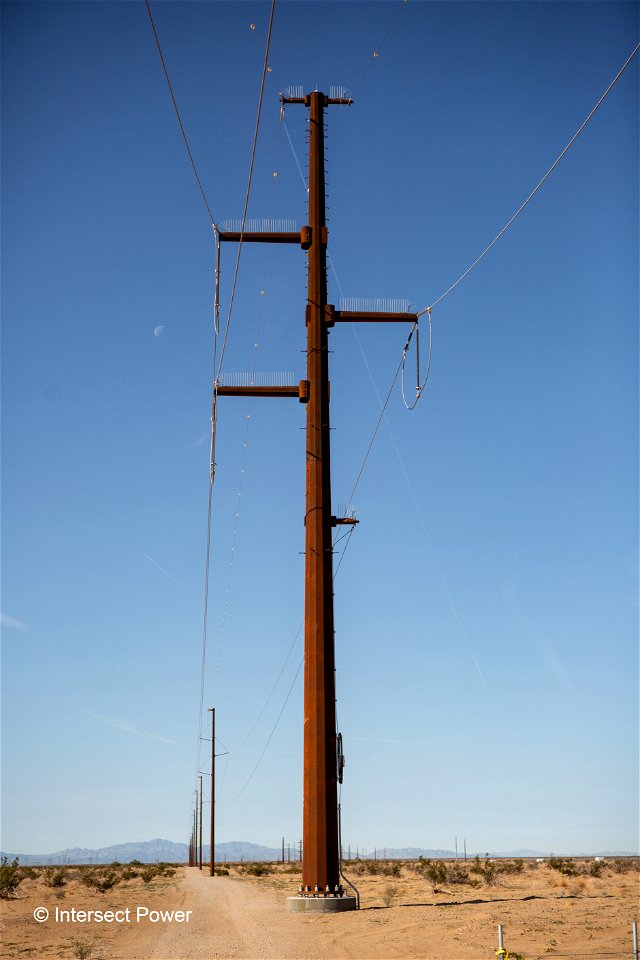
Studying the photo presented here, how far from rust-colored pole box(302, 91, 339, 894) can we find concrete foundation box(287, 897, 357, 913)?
418mm

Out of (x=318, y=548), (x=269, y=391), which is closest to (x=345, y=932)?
(x=318, y=548)

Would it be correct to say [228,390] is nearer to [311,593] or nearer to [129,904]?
[311,593]

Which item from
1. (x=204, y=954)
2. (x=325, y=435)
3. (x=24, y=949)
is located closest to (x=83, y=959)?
(x=204, y=954)

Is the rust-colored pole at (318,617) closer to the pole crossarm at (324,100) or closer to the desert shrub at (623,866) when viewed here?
the pole crossarm at (324,100)

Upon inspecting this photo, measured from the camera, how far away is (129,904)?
4262 cm

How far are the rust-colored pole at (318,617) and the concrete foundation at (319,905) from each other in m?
0.42

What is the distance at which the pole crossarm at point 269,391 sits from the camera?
33.4 meters

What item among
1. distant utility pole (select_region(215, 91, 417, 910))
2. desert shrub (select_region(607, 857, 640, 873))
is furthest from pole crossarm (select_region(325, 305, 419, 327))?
desert shrub (select_region(607, 857, 640, 873))

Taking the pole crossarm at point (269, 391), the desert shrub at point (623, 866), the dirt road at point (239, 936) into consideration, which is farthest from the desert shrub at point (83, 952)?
the desert shrub at point (623, 866)

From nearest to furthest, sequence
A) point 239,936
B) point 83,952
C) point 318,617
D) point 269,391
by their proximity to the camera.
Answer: point 83,952, point 239,936, point 318,617, point 269,391

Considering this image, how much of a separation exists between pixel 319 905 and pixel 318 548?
1043cm

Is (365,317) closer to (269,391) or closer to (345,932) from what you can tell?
(269,391)

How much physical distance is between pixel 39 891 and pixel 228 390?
33.5m

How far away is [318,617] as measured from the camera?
101 ft
